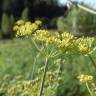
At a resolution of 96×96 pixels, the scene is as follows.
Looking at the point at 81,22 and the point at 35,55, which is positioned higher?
the point at 35,55

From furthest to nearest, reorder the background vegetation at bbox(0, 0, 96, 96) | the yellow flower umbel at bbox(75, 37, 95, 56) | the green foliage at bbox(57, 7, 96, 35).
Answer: the green foliage at bbox(57, 7, 96, 35)
the background vegetation at bbox(0, 0, 96, 96)
the yellow flower umbel at bbox(75, 37, 95, 56)

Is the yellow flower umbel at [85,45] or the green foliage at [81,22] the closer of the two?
the yellow flower umbel at [85,45]

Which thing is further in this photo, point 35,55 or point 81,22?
point 81,22

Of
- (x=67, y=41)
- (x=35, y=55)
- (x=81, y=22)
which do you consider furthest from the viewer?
(x=81, y=22)

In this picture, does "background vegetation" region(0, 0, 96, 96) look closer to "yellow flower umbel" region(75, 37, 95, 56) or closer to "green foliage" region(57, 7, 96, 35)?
"green foliage" region(57, 7, 96, 35)

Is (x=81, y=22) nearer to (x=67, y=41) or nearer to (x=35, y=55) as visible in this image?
(x=35, y=55)

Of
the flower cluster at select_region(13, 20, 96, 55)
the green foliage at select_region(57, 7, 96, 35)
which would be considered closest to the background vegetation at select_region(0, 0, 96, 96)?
the green foliage at select_region(57, 7, 96, 35)

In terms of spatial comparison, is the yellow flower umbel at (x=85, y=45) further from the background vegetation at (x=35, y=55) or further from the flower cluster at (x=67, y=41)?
the background vegetation at (x=35, y=55)

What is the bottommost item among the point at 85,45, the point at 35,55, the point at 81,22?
the point at 81,22

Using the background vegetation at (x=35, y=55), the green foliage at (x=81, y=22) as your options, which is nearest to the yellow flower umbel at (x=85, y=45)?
the background vegetation at (x=35, y=55)

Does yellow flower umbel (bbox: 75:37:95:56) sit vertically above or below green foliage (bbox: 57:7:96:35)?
above

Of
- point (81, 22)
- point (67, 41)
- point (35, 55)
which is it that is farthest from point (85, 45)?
point (81, 22)

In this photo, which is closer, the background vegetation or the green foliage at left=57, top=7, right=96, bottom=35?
the background vegetation
